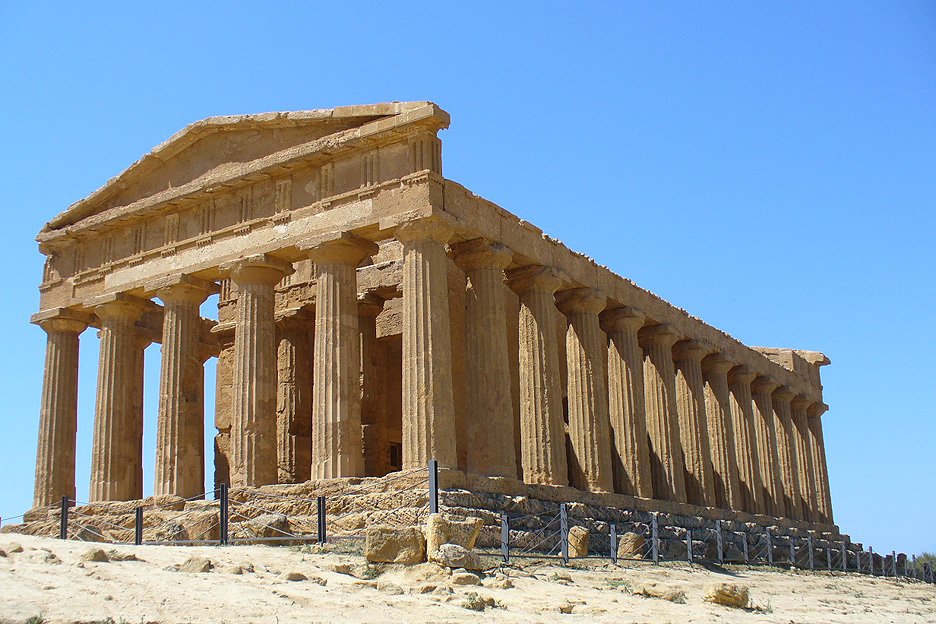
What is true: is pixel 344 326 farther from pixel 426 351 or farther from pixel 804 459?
pixel 804 459

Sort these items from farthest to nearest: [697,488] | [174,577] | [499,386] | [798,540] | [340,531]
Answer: [798,540] < [697,488] < [499,386] < [340,531] < [174,577]

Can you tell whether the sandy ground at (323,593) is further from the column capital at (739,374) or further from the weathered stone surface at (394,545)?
the column capital at (739,374)

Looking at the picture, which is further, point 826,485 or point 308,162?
point 826,485

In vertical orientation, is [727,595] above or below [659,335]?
below

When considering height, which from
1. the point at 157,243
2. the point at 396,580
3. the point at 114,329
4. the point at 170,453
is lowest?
the point at 396,580

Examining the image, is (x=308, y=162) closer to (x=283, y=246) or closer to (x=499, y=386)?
(x=283, y=246)

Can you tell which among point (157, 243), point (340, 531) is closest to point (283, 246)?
point (157, 243)

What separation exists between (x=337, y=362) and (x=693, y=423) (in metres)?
13.6

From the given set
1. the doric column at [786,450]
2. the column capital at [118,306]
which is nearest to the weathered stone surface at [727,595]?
the column capital at [118,306]

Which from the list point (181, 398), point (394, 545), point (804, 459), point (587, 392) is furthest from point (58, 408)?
point (804, 459)

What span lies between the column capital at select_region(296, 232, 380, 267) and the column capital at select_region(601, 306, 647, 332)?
841 cm

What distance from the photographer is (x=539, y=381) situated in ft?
80.8

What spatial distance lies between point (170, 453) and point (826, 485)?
27555mm

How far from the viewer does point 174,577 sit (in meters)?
13.2
